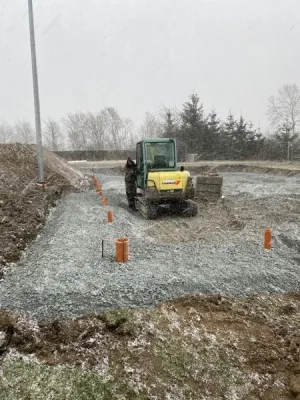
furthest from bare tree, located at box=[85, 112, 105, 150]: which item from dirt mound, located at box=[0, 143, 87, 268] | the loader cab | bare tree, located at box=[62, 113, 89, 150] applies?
the loader cab

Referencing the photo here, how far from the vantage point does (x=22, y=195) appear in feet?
48.3

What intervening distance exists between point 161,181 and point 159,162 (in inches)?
38.6

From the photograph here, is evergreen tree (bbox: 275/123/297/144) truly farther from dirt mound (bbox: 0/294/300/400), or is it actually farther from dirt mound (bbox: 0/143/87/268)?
dirt mound (bbox: 0/294/300/400)

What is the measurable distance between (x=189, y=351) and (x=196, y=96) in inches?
1774

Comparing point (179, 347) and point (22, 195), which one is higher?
point (22, 195)

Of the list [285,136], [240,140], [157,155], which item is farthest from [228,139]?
[157,155]

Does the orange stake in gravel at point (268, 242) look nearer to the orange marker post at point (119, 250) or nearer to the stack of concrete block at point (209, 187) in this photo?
the orange marker post at point (119, 250)

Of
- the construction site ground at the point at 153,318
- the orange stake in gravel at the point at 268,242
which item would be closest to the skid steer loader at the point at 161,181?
the construction site ground at the point at 153,318

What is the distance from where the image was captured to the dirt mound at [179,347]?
13.9ft

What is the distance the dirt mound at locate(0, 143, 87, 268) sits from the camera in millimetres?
9594

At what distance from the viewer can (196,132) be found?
46.1m

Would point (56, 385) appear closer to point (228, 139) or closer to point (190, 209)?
point (190, 209)

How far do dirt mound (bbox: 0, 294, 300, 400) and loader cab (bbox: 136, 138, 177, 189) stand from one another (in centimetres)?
716

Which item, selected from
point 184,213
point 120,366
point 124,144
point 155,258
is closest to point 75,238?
point 155,258
